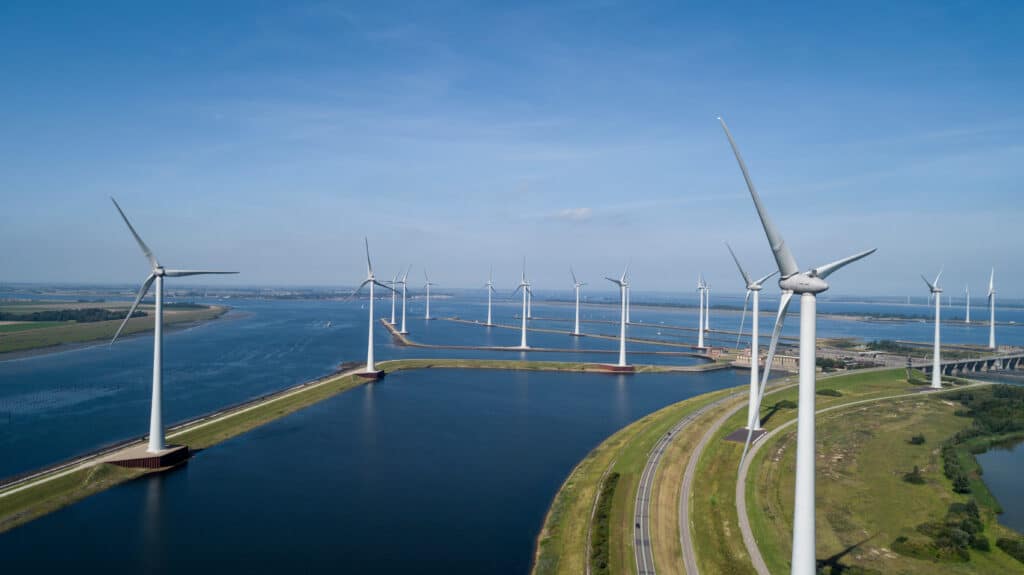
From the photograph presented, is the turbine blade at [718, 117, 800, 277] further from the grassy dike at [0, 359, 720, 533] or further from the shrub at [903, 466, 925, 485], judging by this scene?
the grassy dike at [0, 359, 720, 533]

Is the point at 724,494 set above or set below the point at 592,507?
above

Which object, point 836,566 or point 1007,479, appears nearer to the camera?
point 836,566

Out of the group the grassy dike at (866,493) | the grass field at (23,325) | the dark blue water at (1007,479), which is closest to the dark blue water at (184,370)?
the grass field at (23,325)

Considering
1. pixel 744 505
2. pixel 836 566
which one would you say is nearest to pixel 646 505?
pixel 744 505

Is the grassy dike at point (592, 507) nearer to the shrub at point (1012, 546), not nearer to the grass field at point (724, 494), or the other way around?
the grass field at point (724, 494)

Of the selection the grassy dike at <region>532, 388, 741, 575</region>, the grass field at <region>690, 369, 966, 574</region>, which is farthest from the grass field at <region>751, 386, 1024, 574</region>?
the grassy dike at <region>532, 388, 741, 575</region>

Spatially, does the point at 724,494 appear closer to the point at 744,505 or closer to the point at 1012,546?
the point at 744,505

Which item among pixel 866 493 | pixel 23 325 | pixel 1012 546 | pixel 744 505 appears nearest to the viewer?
pixel 1012 546

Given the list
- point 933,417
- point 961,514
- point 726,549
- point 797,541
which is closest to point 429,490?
point 726,549
